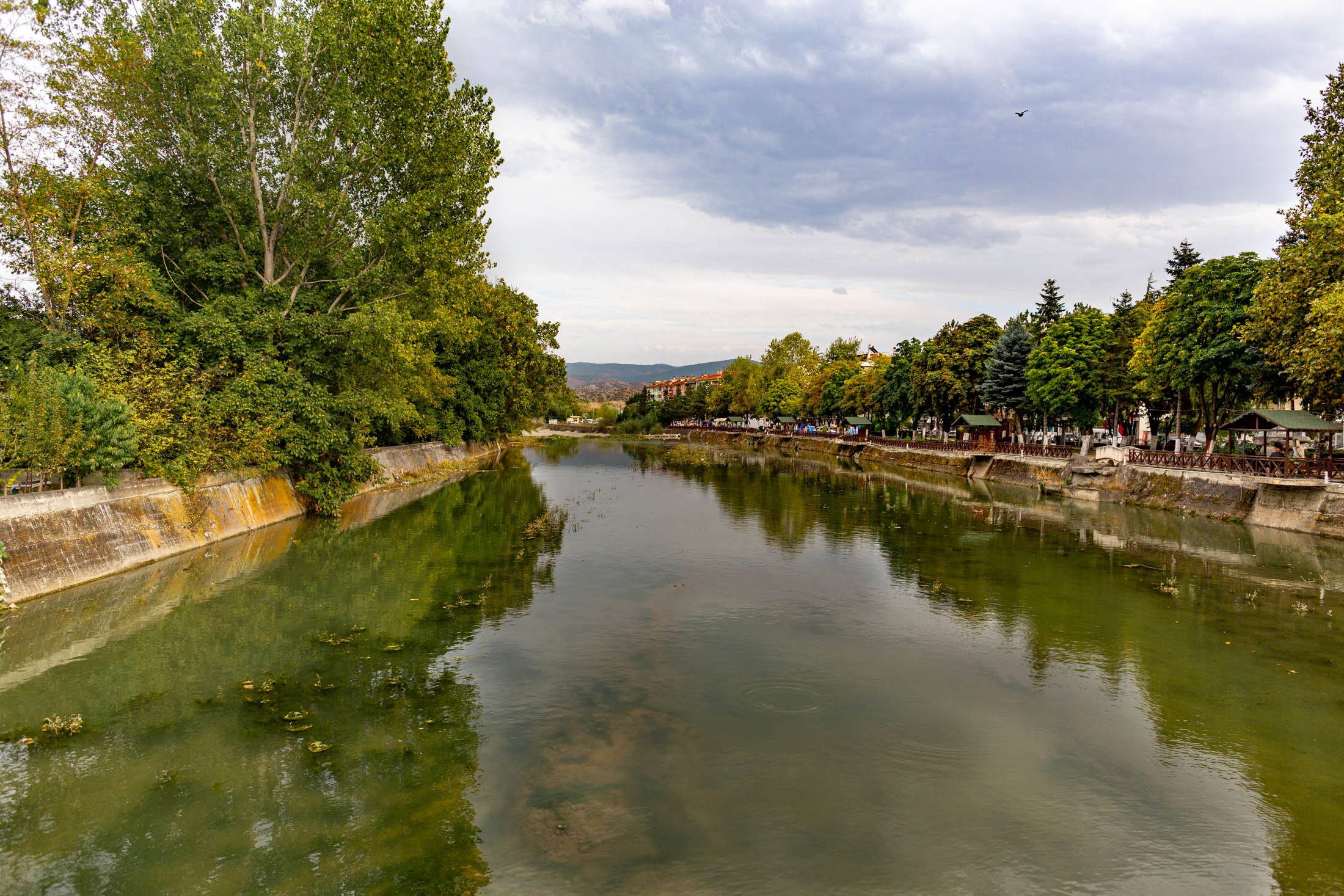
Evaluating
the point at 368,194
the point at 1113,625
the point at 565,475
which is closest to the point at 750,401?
the point at 565,475

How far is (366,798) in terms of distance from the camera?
8648 millimetres

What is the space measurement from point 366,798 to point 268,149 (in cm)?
2762

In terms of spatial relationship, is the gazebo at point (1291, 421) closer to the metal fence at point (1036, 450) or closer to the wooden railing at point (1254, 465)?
the wooden railing at point (1254, 465)

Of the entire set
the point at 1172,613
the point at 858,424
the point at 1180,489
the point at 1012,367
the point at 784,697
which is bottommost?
the point at 1172,613

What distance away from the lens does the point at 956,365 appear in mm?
68562

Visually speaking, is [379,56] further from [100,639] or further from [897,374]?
[897,374]

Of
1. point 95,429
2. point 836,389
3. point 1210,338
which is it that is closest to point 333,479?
point 95,429

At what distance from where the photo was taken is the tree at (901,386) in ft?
260

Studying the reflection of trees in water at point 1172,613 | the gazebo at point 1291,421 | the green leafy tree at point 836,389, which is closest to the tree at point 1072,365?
the gazebo at point 1291,421

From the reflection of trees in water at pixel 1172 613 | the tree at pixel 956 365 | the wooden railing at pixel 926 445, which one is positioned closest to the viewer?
the reflection of trees in water at pixel 1172 613

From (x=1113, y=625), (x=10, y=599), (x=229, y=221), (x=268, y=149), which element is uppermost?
(x=268, y=149)

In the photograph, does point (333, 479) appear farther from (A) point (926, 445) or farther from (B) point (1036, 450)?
(A) point (926, 445)

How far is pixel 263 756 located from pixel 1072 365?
58.9 meters

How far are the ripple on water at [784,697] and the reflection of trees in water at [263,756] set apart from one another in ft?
16.5
